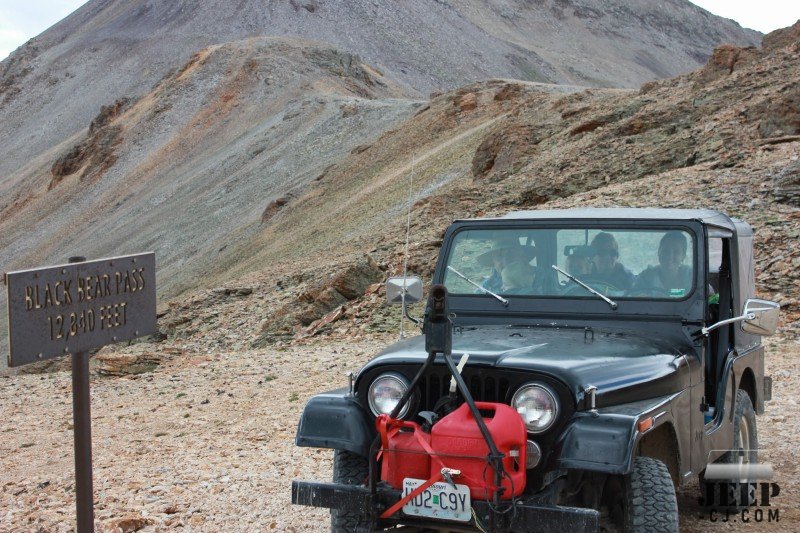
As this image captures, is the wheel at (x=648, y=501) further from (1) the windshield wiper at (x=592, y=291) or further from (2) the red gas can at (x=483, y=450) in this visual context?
(1) the windshield wiper at (x=592, y=291)

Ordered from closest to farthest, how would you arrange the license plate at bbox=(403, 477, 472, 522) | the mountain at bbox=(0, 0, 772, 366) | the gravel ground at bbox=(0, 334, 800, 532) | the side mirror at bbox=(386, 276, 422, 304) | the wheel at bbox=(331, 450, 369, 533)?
the license plate at bbox=(403, 477, 472, 522) < the wheel at bbox=(331, 450, 369, 533) < the side mirror at bbox=(386, 276, 422, 304) < the gravel ground at bbox=(0, 334, 800, 532) < the mountain at bbox=(0, 0, 772, 366)

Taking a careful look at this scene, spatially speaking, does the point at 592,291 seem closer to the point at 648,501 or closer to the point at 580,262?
the point at 580,262

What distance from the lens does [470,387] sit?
4.54 m

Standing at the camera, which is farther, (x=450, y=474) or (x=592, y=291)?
(x=592, y=291)

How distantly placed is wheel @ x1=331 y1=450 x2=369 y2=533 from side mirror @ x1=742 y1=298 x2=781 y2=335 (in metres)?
2.08

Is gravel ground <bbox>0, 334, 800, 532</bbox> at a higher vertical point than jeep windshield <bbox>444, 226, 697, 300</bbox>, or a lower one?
lower

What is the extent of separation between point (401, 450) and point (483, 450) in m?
0.38

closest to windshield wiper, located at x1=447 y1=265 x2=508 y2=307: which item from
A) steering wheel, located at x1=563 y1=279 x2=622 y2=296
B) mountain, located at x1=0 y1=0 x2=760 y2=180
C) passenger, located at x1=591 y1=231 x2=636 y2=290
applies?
steering wheel, located at x1=563 y1=279 x2=622 y2=296

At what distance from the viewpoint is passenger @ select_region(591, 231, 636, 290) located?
5594mm

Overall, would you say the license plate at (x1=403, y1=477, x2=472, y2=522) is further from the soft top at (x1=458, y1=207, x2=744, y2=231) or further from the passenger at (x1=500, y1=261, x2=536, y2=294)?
the soft top at (x1=458, y1=207, x2=744, y2=231)

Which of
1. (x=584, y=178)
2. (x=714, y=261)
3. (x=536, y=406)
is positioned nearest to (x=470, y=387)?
(x=536, y=406)

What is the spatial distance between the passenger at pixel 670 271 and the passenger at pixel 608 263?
0.08m

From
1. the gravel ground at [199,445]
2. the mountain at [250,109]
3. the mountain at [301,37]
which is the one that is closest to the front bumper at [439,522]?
the gravel ground at [199,445]

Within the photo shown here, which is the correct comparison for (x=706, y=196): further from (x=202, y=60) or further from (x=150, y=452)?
(x=202, y=60)
